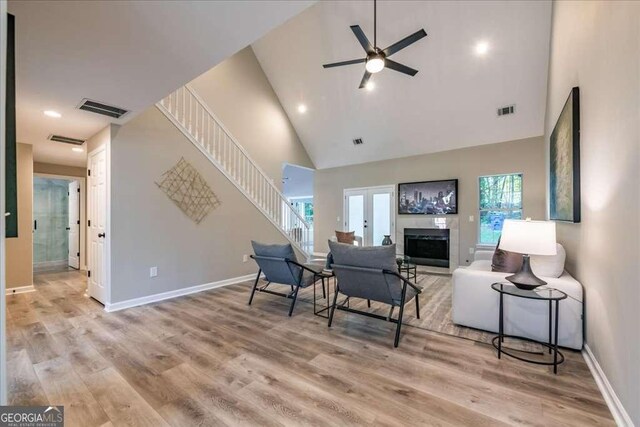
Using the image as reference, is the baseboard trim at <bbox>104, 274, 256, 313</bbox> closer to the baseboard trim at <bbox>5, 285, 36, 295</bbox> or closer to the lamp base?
the baseboard trim at <bbox>5, 285, 36, 295</bbox>

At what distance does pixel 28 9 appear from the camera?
1.64 meters

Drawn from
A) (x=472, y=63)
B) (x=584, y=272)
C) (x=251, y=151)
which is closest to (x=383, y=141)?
(x=472, y=63)

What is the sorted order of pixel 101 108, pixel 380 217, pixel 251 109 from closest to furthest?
1. pixel 101 108
2. pixel 251 109
3. pixel 380 217

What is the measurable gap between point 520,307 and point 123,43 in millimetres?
3923

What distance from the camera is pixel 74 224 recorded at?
20.9 feet

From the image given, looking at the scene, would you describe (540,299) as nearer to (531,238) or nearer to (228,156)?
(531,238)

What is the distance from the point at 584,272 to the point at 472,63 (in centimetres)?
387

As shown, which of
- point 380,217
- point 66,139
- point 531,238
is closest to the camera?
point 531,238

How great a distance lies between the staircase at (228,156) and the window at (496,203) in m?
3.88

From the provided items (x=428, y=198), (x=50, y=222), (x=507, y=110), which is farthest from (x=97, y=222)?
(x=507, y=110)

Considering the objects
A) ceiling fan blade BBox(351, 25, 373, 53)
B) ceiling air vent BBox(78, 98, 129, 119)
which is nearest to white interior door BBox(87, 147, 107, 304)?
ceiling air vent BBox(78, 98, 129, 119)

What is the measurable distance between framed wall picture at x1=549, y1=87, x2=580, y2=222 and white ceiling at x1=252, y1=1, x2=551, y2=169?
1.99 m

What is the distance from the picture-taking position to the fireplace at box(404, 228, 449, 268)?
621 centimetres

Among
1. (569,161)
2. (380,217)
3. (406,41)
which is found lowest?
(380,217)
